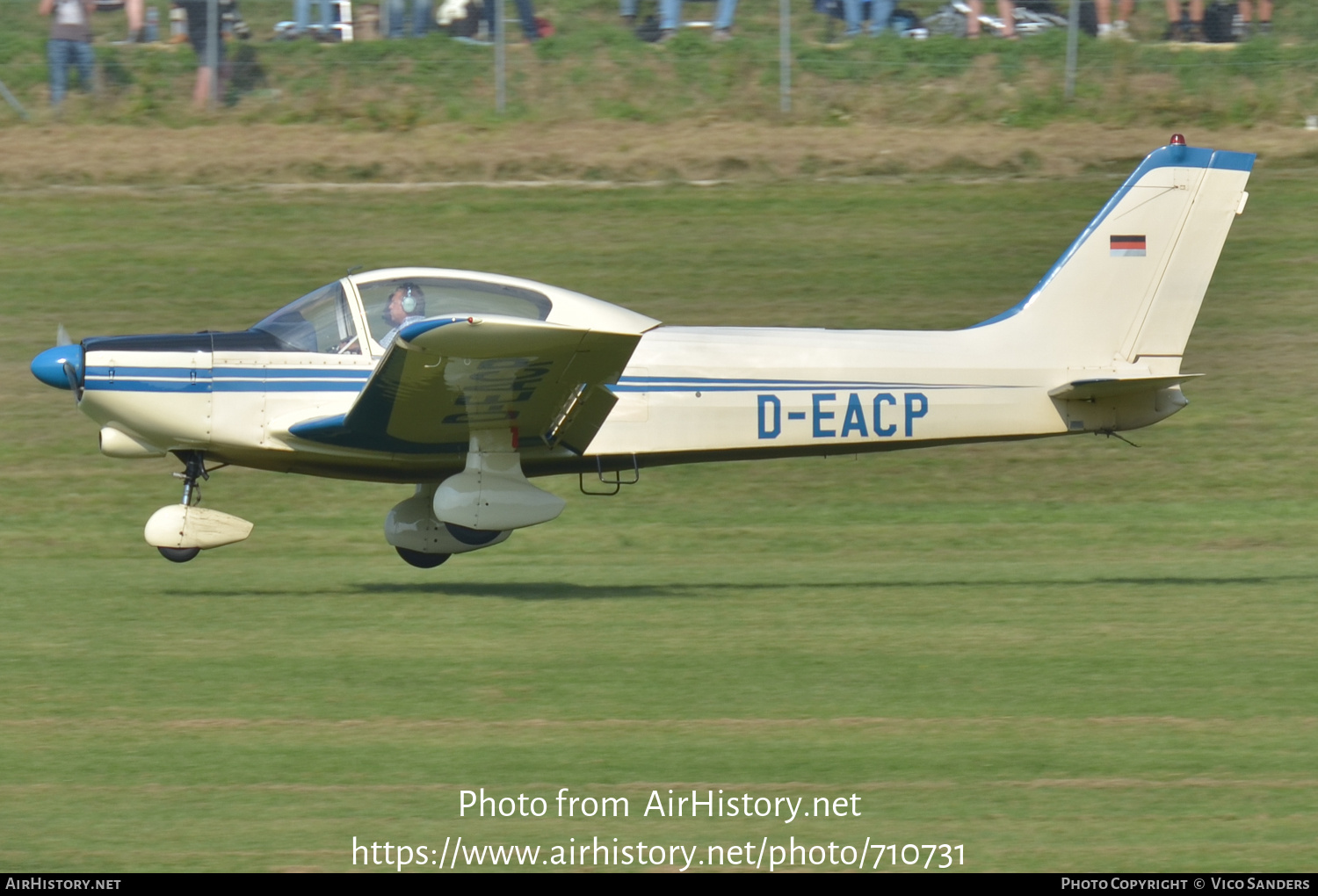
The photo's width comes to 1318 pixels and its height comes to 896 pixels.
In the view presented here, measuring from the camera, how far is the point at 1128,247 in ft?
32.8

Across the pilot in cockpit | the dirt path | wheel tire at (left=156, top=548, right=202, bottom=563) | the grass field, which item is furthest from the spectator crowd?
wheel tire at (left=156, top=548, right=202, bottom=563)

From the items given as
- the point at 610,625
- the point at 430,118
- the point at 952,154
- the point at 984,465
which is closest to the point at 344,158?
Answer: the point at 430,118

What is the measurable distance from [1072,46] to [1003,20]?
0.96m

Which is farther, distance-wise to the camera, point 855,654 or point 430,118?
point 430,118

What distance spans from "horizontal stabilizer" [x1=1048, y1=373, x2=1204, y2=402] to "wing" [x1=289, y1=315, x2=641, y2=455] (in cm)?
296

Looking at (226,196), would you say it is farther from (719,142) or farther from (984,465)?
(984,465)

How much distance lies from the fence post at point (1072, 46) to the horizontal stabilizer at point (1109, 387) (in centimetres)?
1129

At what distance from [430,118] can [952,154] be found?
6.57 m

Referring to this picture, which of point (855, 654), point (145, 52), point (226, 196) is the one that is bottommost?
point (855, 654)

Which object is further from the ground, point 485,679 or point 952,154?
point 952,154

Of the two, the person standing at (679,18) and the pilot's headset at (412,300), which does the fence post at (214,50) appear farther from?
the pilot's headset at (412,300)

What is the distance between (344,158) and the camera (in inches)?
741

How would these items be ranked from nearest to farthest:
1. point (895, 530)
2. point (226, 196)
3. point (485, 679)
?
point (485, 679), point (895, 530), point (226, 196)

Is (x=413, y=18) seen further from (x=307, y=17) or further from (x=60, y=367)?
(x=60, y=367)
